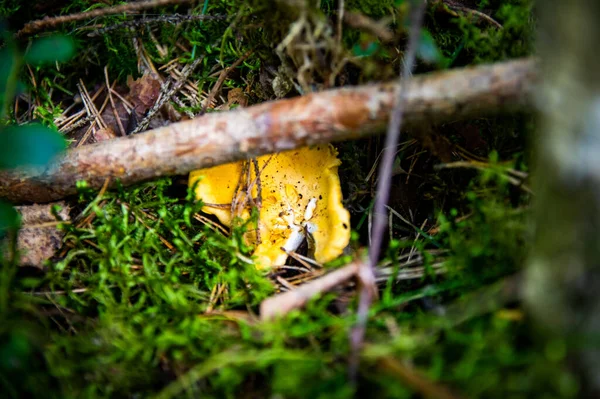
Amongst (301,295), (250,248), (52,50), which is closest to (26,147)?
(52,50)

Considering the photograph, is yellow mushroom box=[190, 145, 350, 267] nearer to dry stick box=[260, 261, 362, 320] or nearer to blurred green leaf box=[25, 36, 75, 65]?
dry stick box=[260, 261, 362, 320]

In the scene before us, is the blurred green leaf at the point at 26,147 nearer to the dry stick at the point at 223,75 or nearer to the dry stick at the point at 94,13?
the dry stick at the point at 94,13

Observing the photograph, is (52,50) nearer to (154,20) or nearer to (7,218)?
(7,218)

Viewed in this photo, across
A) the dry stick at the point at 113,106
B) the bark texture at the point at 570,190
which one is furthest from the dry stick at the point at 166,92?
the bark texture at the point at 570,190

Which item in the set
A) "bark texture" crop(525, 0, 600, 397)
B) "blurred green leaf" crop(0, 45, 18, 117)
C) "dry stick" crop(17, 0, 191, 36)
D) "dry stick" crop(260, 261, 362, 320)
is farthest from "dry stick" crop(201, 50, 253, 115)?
"bark texture" crop(525, 0, 600, 397)

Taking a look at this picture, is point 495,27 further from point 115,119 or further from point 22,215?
point 22,215

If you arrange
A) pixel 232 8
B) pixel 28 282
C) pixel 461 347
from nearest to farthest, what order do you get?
pixel 461 347 < pixel 28 282 < pixel 232 8

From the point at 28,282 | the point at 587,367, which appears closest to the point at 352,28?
the point at 587,367
